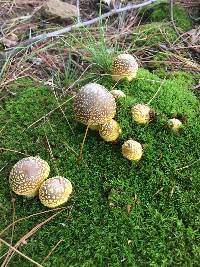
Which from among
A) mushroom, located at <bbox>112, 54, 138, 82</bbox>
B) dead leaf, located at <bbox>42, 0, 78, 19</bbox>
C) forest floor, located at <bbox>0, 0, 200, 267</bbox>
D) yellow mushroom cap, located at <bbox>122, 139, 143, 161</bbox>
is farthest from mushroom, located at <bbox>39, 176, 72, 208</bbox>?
dead leaf, located at <bbox>42, 0, 78, 19</bbox>

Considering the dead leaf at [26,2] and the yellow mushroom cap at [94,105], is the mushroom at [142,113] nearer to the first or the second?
the yellow mushroom cap at [94,105]

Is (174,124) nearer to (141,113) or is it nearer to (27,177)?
(141,113)

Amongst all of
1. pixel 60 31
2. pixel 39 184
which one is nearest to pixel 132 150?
pixel 39 184

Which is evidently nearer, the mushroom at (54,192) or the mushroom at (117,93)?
the mushroom at (54,192)

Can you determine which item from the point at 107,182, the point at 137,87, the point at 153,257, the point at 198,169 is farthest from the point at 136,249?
the point at 137,87

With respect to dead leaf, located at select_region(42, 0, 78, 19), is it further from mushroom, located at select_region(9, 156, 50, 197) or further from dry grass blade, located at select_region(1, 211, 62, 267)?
dry grass blade, located at select_region(1, 211, 62, 267)

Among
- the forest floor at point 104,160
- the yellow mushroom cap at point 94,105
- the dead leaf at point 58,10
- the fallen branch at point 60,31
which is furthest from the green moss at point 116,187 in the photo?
the dead leaf at point 58,10
